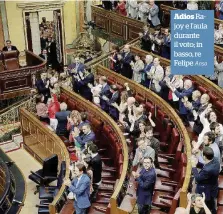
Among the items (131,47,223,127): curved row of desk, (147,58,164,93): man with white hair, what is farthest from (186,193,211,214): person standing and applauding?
(147,58,164,93): man with white hair

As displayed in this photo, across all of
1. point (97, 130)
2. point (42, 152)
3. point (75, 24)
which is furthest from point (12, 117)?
point (75, 24)

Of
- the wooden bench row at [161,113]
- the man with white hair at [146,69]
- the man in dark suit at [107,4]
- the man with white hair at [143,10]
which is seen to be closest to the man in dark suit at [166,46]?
the man with white hair at [146,69]

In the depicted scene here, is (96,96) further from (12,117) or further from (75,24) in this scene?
(75,24)

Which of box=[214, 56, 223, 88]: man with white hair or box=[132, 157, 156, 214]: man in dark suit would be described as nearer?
box=[132, 157, 156, 214]: man in dark suit

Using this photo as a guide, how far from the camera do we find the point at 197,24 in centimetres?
627

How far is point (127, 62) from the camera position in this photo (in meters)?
10.4

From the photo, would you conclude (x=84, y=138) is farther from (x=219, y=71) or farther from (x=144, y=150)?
(x=219, y=71)

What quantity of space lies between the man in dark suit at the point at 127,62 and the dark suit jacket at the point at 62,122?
2077 mm

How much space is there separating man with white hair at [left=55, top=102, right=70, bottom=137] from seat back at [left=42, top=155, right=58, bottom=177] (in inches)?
26.7

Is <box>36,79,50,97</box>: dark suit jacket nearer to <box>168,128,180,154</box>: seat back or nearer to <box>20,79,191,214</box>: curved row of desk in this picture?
<box>20,79,191,214</box>: curved row of desk

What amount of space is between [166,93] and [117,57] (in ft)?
6.26

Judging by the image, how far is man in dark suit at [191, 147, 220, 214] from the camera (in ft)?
18.0

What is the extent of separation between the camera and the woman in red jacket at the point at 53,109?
9164 millimetres

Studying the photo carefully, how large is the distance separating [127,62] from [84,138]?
Result: 10.8ft
